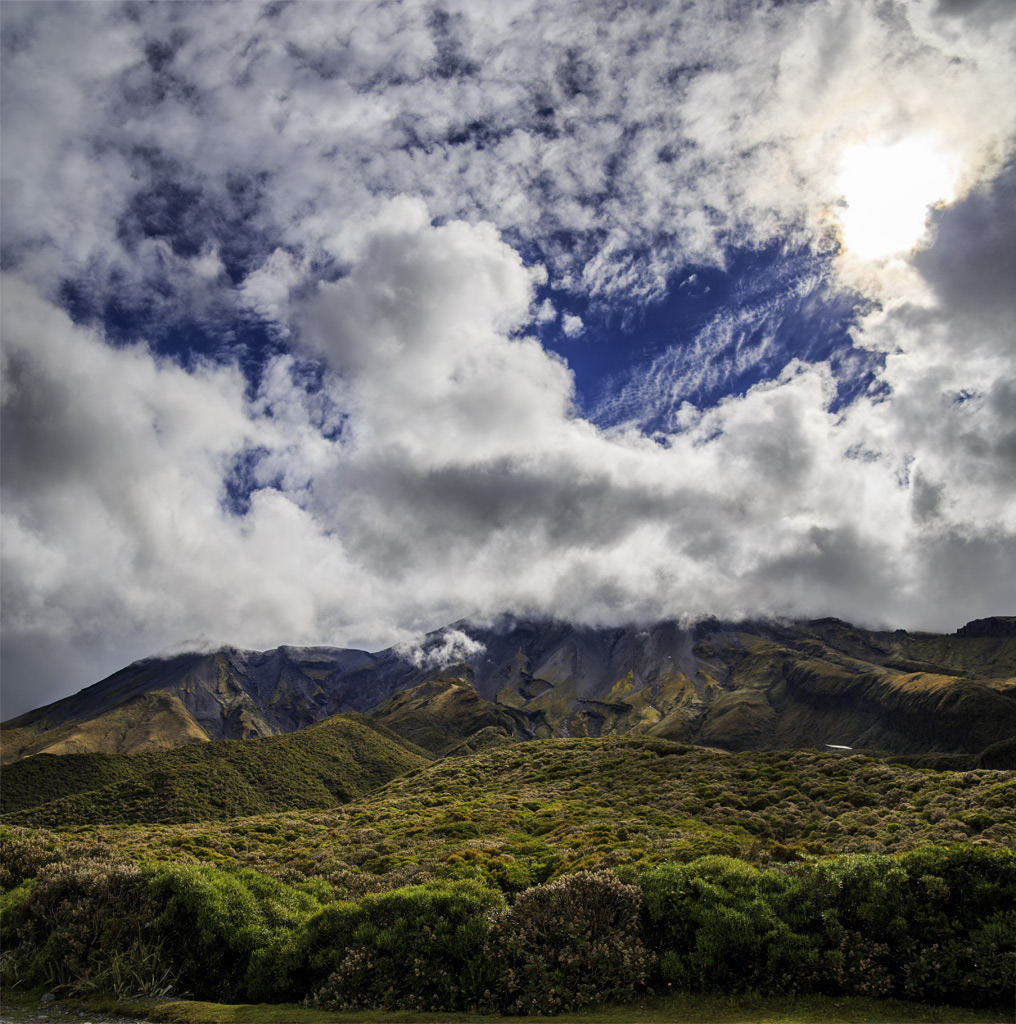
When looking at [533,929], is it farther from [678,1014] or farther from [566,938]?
[678,1014]

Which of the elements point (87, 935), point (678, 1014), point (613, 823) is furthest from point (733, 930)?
point (613, 823)

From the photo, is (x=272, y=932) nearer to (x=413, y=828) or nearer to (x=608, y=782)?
(x=413, y=828)

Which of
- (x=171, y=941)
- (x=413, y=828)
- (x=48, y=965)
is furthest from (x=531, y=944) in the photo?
(x=413, y=828)

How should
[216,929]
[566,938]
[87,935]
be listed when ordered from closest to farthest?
1. [566,938]
2. [87,935]
3. [216,929]

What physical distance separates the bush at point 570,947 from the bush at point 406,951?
1.97ft

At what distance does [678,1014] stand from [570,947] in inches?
108

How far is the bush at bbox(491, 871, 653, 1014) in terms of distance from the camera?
45.1 ft

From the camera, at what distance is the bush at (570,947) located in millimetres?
13742

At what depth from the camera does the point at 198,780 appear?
272ft

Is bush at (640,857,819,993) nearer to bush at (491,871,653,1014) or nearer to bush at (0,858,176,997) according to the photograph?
bush at (491,871,653,1014)

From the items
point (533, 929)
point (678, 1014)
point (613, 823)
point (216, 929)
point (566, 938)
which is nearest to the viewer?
point (678, 1014)

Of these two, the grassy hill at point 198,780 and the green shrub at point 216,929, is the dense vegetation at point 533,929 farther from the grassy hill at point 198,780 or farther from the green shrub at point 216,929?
the grassy hill at point 198,780

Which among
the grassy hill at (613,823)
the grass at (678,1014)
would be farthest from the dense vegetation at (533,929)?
the grassy hill at (613,823)

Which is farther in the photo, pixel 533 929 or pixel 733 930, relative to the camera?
pixel 533 929
